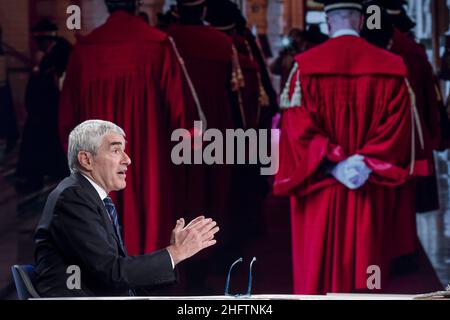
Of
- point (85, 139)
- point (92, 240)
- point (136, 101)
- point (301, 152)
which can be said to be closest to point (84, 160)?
point (85, 139)

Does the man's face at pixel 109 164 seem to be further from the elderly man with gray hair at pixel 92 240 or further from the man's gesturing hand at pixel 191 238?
the man's gesturing hand at pixel 191 238

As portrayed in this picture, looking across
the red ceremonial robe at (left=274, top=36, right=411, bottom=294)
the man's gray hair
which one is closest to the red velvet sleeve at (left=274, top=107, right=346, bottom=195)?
the red ceremonial robe at (left=274, top=36, right=411, bottom=294)

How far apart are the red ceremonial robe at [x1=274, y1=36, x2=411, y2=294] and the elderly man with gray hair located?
1.44 metres

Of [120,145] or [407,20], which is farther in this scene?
[407,20]

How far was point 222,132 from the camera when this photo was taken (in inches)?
230

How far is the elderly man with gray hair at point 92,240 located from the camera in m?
3.45

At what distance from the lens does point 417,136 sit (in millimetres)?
5223

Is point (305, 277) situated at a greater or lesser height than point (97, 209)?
lesser

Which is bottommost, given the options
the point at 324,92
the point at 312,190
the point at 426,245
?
the point at 426,245

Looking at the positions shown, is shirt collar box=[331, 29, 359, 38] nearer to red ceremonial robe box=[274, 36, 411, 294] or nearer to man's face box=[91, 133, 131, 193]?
red ceremonial robe box=[274, 36, 411, 294]

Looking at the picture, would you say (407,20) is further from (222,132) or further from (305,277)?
(305,277)
